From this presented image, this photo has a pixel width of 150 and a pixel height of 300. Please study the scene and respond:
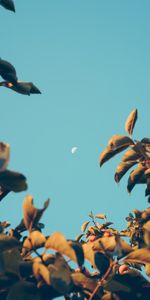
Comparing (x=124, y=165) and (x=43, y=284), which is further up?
(x=124, y=165)

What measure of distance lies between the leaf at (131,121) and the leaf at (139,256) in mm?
1393

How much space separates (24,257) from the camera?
7.98 ft

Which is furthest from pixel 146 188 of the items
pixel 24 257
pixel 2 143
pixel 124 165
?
pixel 2 143

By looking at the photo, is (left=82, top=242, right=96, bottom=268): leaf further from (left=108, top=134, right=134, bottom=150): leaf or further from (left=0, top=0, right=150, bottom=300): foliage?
(left=108, top=134, right=134, bottom=150): leaf

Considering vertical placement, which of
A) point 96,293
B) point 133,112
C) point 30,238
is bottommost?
point 96,293

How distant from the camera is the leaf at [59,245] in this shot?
2.08m

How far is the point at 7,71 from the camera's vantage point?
293 centimetres

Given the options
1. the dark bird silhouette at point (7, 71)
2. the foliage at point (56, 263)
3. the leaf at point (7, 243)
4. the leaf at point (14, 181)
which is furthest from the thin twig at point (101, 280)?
the dark bird silhouette at point (7, 71)

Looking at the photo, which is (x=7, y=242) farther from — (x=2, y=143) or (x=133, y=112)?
(x=133, y=112)

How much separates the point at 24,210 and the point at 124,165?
5.31 ft

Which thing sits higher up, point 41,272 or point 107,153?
point 107,153

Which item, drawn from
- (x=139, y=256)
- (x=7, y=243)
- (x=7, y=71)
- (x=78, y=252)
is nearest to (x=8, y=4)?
(x=7, y=71)

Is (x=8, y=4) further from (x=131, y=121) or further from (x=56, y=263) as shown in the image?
(x=56, y=263)

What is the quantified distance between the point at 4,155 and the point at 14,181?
35 centimetres
